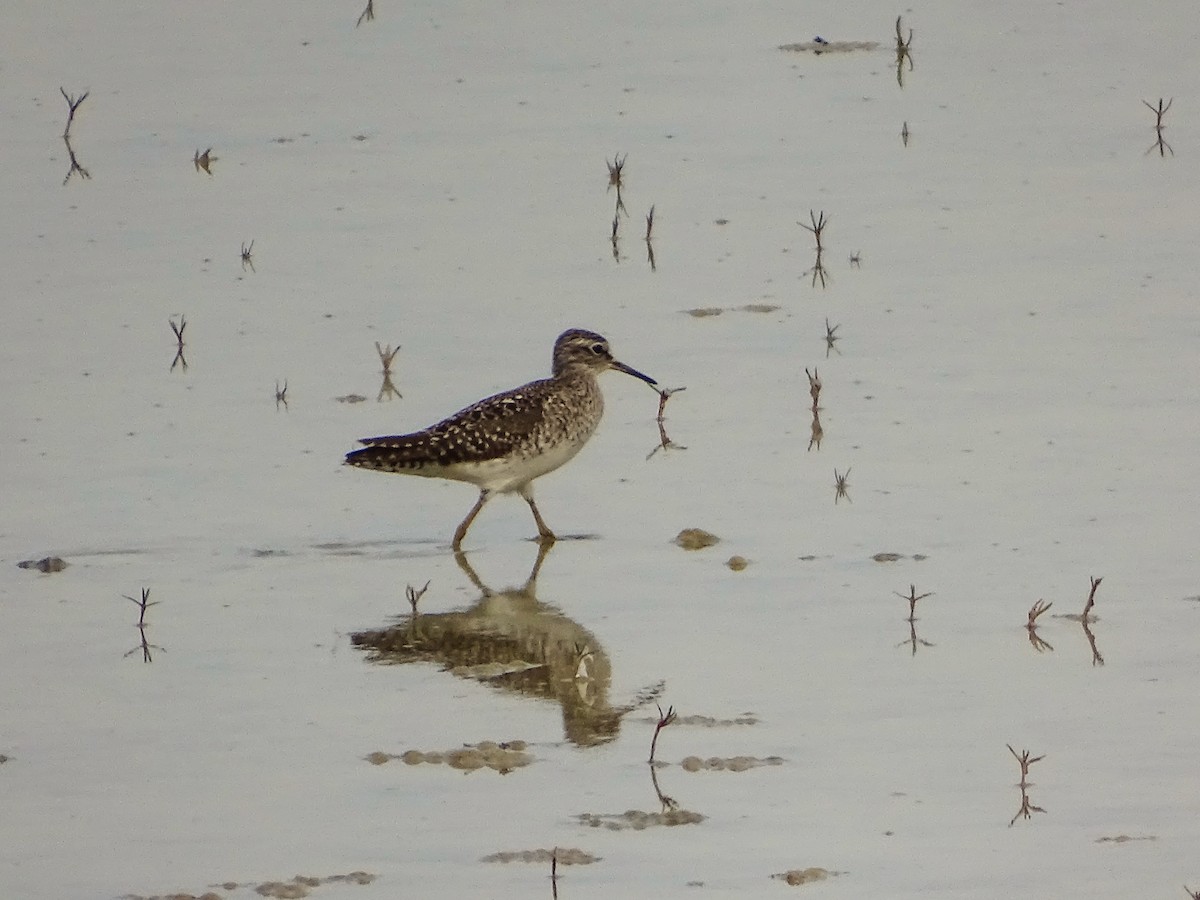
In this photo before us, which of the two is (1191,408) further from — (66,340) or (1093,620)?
(66,340)

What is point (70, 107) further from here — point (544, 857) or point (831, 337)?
point (544, 857)

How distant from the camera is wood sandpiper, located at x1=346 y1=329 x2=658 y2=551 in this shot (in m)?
11.8

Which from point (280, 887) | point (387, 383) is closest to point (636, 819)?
point (280, 887)

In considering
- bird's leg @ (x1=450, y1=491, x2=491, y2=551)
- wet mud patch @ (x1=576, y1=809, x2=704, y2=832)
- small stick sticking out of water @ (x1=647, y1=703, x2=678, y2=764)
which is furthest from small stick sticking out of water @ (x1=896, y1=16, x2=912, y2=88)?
wet mud patch @ (x1=576, y1=809, x2=704, y2=832)

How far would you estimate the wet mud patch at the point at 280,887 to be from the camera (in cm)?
745

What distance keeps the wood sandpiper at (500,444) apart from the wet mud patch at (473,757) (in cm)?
291

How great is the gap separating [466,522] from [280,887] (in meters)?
4.44

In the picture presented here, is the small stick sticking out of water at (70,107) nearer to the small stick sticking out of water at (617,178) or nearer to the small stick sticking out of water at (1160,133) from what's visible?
the small stick sticking out of water at (617,178)

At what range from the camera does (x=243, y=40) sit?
20734 mm

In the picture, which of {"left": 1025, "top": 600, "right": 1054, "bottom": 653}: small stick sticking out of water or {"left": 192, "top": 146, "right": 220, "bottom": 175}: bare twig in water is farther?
{"left": 192, "top": 146, "right": 220, "bottom": 175}: bare twig in water

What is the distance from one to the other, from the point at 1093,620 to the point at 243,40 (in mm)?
A: 12729

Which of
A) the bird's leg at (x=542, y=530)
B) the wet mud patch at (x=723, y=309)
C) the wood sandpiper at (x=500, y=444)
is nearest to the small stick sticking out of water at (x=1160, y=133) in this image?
the wet mud patch at (x=723, y=309)

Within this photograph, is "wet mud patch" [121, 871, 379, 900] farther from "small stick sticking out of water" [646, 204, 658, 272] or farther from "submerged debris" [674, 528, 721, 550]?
"small stick sticking out of water" [646, 204, 658, 272]

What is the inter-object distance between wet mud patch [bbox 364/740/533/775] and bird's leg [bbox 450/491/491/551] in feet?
9.70
